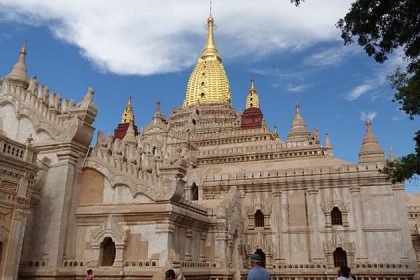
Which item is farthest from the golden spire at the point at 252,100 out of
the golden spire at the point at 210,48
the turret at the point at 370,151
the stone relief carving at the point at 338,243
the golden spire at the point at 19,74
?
the golden spire at the point at 19,74

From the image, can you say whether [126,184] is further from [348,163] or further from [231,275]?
[348,163]

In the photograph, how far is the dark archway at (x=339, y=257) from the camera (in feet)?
99.9

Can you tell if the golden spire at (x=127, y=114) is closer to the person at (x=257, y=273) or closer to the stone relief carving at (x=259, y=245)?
the stone relief carving at (x=259, y=245)

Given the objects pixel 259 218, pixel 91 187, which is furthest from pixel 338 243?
pixel 91 187

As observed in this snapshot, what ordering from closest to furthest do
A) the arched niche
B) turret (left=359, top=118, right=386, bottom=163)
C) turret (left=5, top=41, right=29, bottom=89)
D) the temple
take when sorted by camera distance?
the temple, the arched niche, turret (left=5, top=41, right=29, bottom=89), turret (left=359, top=118, right=386, bottom=163)

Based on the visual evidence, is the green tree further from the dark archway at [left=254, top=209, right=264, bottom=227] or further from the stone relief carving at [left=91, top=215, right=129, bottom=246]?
the dark archway at [left=254, top=209, right=264, bottom=227]

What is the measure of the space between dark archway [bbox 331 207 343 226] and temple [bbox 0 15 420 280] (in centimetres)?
7

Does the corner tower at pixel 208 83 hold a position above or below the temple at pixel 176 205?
above

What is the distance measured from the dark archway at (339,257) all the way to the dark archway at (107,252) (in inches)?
695

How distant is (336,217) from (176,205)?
16.5m

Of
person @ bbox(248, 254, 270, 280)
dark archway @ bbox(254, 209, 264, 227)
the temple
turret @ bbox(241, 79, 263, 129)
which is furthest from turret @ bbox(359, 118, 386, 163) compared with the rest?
person @ bbox(248, 254, 270, 280)

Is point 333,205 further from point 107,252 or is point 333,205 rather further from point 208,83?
point 208,83

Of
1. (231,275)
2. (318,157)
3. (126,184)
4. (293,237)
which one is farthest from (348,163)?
(126,184)

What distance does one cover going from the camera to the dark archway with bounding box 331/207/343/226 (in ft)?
103
